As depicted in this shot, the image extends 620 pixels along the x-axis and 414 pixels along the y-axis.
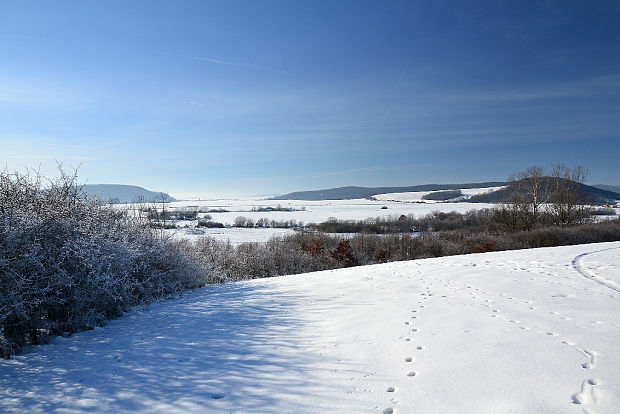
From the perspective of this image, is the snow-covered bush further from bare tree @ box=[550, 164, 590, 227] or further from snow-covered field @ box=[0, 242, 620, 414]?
bare tree @ box=[550, 164, 590, 227]

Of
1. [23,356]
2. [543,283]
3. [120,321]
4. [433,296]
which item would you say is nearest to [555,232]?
[543,283]

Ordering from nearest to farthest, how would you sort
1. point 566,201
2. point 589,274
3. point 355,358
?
point 355,358, point 589,274, point 566,201

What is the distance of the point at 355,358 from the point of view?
16.6ft

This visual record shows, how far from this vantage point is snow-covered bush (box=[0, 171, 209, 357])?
6695 millimetres

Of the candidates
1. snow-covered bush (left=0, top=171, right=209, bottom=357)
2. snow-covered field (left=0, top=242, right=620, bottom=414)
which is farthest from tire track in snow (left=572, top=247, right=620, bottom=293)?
snow-covered bush (left=0, top=171, right=209, bottom=357)

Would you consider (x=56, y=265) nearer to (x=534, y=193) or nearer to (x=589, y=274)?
(x=589, y=274)

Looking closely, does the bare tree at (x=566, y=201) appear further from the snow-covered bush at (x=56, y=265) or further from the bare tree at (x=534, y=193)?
the snow-covered bush at (x=56, y=265)

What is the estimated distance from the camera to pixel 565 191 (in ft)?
119

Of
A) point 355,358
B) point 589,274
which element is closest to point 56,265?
point 355,358

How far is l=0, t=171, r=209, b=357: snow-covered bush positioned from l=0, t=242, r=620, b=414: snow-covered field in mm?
691

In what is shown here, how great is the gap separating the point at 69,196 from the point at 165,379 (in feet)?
28.9

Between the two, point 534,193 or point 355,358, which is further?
point 534,193

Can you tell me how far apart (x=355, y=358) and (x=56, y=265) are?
23.1 ft

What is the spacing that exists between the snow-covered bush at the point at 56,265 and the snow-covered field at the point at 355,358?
0.69m
